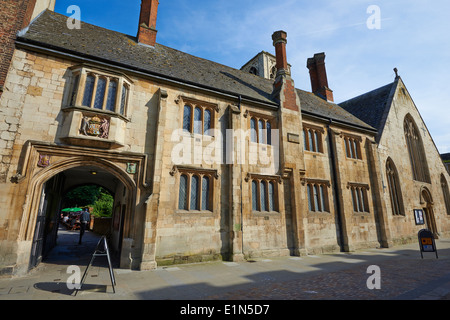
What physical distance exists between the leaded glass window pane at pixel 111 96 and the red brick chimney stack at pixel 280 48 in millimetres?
10626

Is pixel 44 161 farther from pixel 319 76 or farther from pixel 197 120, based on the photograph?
pixel 319 76

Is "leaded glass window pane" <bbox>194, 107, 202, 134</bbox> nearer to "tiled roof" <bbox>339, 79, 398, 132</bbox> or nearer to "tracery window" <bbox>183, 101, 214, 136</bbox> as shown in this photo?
"tracery window" <bbox>183, 101, 214, 136</bbox>

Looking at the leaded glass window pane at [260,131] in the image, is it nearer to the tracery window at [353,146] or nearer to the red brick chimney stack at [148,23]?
the tracery window at [353,146]

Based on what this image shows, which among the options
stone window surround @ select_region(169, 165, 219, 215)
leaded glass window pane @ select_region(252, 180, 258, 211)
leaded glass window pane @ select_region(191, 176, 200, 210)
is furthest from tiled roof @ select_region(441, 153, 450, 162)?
leaded glass window pane @ select_region(191, 176, 200, 210)

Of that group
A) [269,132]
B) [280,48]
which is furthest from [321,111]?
[269,132]

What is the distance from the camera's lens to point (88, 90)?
9211mm

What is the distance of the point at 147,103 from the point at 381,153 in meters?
17.8

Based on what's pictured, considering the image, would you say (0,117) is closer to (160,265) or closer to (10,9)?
(10,9)

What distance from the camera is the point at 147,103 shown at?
1026 centimetres

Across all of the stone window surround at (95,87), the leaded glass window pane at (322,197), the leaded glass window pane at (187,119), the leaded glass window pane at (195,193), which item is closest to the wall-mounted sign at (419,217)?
the leaded glass window pane at (322,197)

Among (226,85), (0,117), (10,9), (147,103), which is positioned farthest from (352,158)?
(10,9)

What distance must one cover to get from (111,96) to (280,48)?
12104mm

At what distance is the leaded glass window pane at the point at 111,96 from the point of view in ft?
30.8

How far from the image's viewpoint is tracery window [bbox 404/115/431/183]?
2111 cm
